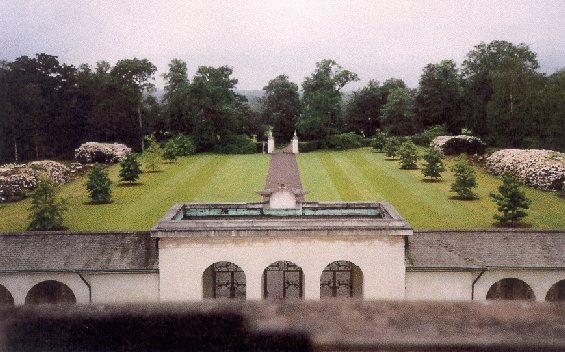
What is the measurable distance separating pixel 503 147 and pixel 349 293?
34.3 metres

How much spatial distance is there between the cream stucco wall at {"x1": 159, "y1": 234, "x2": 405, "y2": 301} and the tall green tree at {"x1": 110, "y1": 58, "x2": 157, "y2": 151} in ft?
126

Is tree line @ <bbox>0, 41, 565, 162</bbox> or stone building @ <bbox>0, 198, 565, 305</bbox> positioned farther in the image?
tree line @ <bbox>0, 41, 565, 162</bbox>

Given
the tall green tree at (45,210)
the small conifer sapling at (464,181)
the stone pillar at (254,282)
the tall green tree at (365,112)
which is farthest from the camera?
the tall green tree at (365,112)

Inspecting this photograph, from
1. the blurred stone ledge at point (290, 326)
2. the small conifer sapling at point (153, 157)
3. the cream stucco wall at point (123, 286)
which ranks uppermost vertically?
the blurred stone ledge at point (290, 326)

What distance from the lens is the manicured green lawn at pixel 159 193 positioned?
2842 cm

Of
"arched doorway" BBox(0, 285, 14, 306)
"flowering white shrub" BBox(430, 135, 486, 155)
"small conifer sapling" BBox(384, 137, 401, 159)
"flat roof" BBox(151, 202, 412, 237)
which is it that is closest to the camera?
"flat roof" BBox(151, 202, 412, 237)

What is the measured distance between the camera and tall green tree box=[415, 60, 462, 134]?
188ft

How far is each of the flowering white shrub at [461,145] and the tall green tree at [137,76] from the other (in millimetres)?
25495

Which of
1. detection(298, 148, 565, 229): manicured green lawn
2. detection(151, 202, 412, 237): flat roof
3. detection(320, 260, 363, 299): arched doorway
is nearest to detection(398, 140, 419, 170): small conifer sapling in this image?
detection(298, 148, 565, 229): manicured green lawn

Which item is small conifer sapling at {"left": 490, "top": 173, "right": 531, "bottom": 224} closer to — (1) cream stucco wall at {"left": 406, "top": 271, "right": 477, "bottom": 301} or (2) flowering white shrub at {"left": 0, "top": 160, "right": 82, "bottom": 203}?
(1) cream stucco wall at {"left": 406, "top": 271, "right": 477, "bottom": 301}

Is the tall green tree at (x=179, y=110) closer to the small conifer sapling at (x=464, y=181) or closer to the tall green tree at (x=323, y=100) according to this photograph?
the tall green tree at (x=323, y=100)

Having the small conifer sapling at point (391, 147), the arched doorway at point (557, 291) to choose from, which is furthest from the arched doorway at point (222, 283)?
the small conifer sapling at point (391, 147)

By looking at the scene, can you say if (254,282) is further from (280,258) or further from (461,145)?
(461,145)

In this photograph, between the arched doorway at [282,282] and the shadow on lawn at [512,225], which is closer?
the arched doorway at [282,282]
